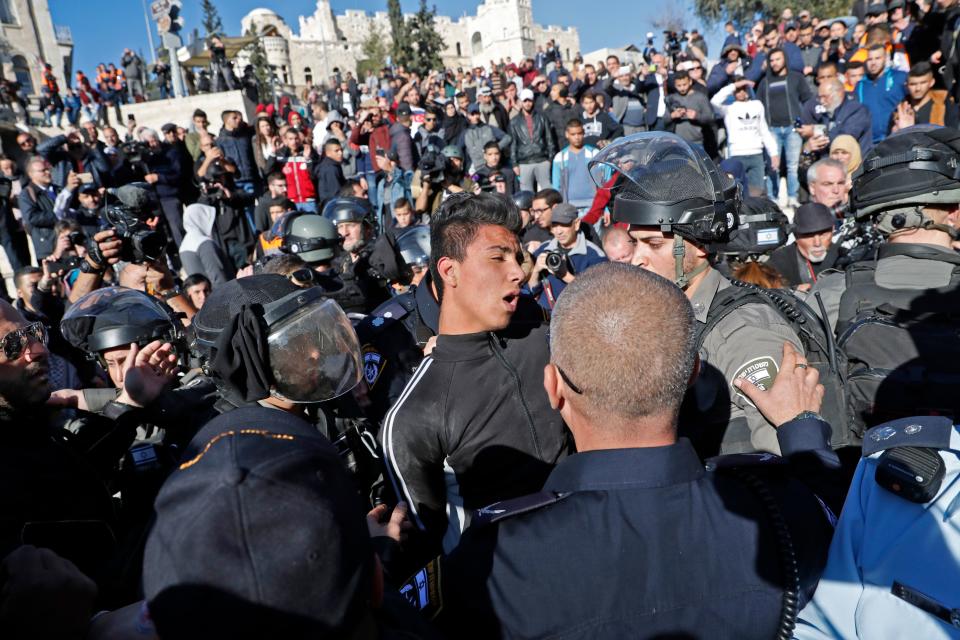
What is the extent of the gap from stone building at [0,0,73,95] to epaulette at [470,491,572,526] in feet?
173

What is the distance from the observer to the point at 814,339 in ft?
7.84

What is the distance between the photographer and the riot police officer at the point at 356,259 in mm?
5391

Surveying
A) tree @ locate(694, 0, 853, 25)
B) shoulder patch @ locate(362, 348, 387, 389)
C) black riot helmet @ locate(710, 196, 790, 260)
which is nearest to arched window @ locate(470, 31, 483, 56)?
tree @ locate(694, 0, 853, 25)

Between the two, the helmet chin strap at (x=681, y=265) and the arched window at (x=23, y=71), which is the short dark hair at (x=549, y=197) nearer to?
the helmet chin strap at (x=681, y=265)

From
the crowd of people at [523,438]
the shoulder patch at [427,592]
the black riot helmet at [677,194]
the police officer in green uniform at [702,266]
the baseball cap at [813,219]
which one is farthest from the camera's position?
the baseball cap at [813,219]

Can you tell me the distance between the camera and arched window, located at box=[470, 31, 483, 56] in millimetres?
76869

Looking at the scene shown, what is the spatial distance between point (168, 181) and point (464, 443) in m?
10.7

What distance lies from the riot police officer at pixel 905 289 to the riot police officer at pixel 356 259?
140 inches

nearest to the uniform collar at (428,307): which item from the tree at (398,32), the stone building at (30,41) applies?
the tree at (398,32)

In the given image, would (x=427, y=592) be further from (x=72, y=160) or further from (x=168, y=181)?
(x=72, y=160)

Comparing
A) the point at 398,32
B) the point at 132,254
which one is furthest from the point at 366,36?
the point at 132,254

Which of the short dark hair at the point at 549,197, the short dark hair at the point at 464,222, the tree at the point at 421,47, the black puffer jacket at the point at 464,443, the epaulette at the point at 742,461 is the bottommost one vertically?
the black puffer jacket at the point at 464,443

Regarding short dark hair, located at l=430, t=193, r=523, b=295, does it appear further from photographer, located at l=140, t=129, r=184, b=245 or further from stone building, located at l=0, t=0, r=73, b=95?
stone building, located at l=0, t=0, r=73, b=95

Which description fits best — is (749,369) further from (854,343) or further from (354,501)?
(354,501)
